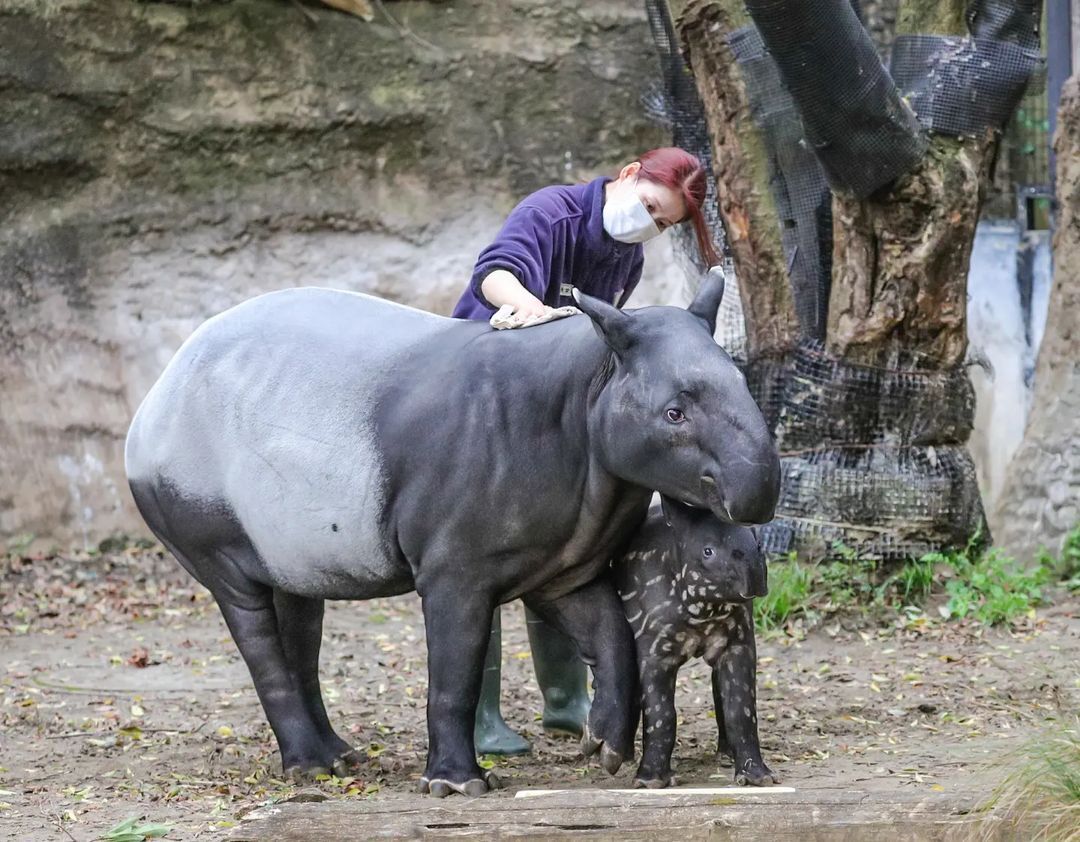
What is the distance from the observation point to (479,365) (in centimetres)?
429

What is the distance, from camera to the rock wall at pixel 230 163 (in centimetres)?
860

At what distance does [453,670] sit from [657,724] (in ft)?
1.85

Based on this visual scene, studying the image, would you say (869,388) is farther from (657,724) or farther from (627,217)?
(657,724)

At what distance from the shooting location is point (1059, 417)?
700 cm

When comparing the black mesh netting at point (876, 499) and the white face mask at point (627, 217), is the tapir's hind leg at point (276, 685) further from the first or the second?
the black mesh netting at point (876, 499)

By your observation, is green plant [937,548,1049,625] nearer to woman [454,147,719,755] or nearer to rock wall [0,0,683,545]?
woman [454,147,719,755]

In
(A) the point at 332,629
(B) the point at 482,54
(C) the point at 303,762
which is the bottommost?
(A) the point at 332,629

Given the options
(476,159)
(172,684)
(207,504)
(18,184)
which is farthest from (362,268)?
(207,504)

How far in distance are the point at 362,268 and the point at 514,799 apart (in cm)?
562

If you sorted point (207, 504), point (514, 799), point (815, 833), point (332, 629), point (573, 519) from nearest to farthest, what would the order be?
1. point (815, 833)
2. point (514, 799)
3. point (573, 519)
4. point (207, 504)
5. point (332, 629)

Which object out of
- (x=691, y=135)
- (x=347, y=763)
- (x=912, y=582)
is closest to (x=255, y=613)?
(x=347, y=763)

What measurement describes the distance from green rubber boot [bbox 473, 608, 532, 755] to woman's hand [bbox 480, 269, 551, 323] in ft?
3.80

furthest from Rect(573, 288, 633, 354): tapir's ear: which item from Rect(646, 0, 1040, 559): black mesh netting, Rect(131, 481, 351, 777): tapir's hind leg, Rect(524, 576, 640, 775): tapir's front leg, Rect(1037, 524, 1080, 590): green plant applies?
Rect(1037, 524, 1080, 590): green plant

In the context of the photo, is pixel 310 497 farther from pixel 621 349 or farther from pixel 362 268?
pixel 362 268
